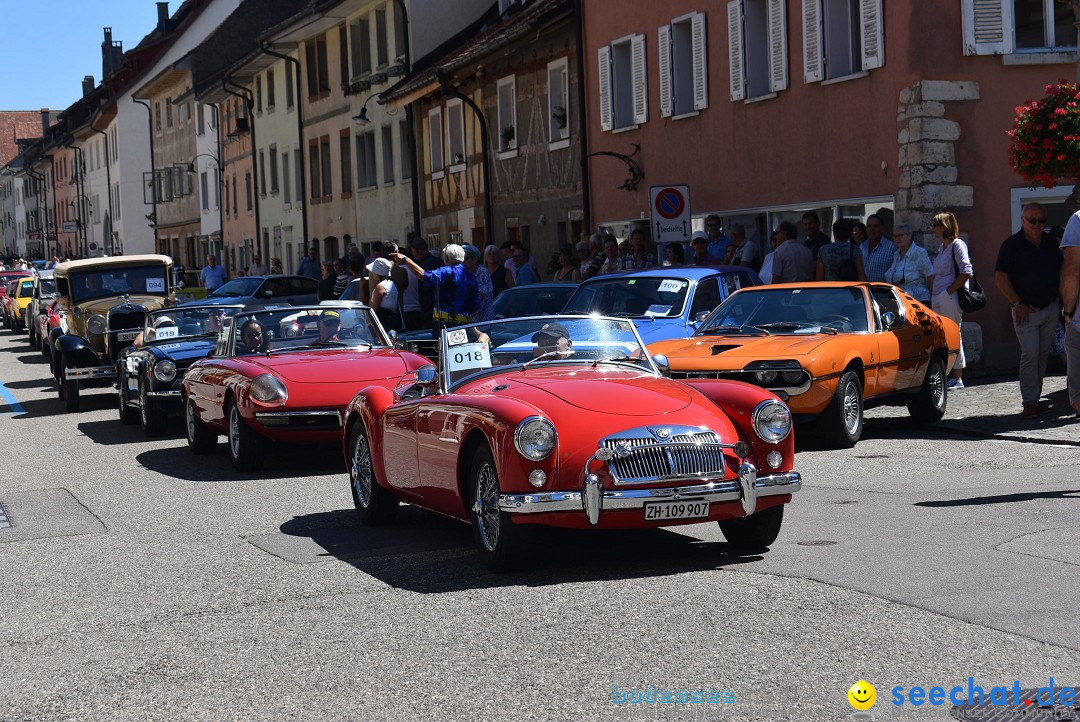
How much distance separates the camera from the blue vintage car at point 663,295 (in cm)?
1647

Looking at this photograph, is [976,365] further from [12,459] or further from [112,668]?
[112,668]

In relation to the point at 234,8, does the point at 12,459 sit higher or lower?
lower

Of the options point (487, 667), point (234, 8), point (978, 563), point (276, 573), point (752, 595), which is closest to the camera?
point (487, 667)

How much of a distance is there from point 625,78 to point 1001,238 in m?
9.91

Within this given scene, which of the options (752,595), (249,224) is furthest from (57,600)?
(249,224)

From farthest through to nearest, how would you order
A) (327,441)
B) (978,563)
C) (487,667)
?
(327,441), (978,563), (487,667)

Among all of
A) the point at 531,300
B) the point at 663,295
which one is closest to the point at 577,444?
the point at 663,295

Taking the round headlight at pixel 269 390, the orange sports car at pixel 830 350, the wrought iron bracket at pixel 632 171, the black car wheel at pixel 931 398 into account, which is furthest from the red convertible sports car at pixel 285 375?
the wrought iron bracket at pixel 632 171

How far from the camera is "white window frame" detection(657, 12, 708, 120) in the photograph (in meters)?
24.9

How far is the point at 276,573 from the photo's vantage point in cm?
841

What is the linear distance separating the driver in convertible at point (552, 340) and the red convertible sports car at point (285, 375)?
3833 millimetres

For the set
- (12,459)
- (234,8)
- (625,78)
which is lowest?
(12,459)

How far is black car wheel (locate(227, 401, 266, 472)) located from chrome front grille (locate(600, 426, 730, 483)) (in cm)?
599

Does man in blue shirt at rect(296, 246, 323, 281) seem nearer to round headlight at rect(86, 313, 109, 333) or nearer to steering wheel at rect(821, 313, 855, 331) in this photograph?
round headlight at rect(86, 313, 109, 333)
